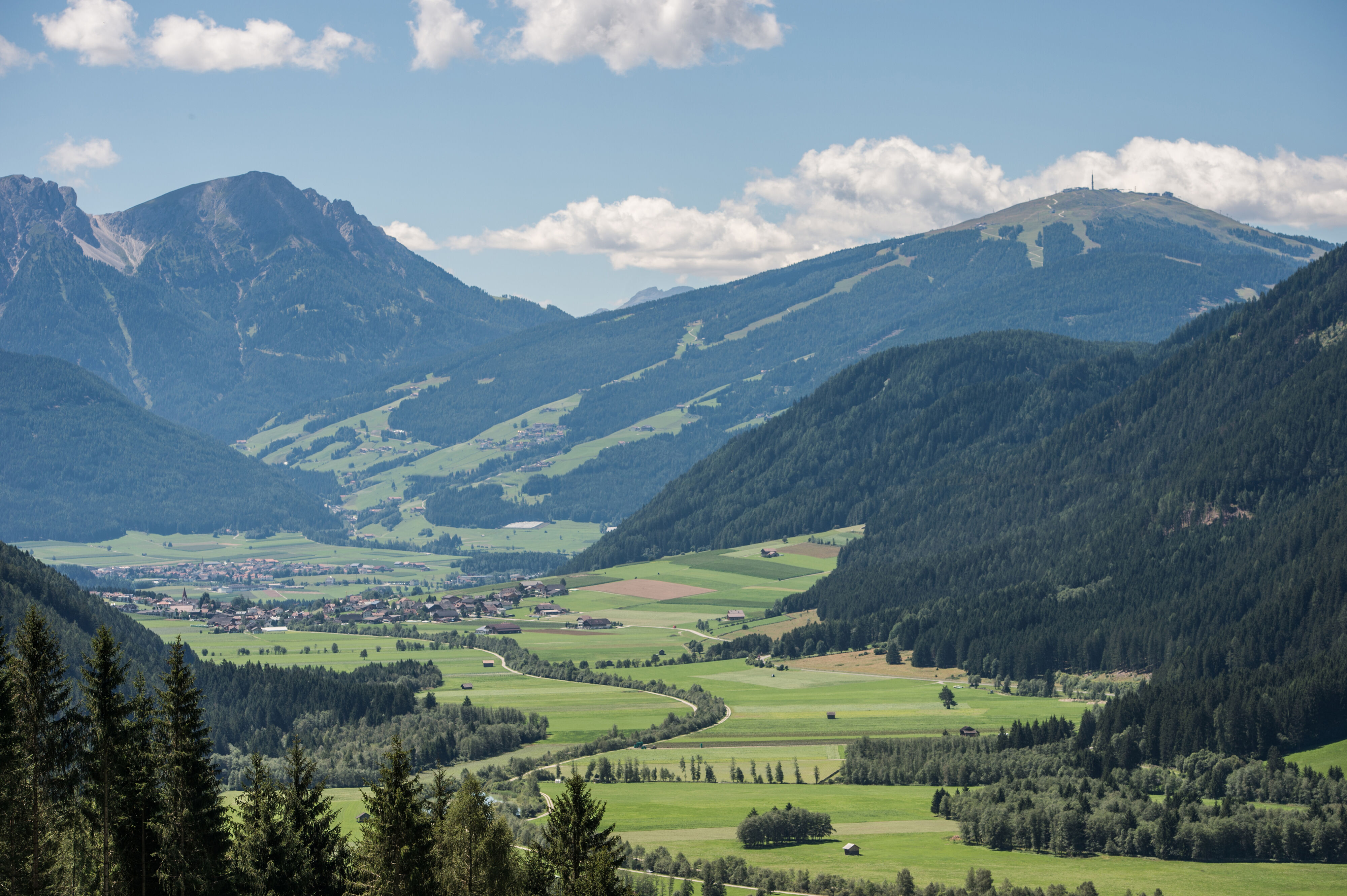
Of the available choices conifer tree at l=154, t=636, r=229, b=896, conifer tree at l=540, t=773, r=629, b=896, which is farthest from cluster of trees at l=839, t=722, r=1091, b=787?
conifer tree at l=154, t=636, r=229, b=896

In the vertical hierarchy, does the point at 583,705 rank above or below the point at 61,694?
below

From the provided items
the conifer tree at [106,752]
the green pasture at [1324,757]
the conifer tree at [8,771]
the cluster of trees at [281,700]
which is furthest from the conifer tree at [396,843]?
the cluster of trees at [281,700]

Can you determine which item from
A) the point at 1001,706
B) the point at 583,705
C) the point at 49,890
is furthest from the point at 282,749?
the point at 49,890

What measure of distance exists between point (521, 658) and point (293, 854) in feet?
493

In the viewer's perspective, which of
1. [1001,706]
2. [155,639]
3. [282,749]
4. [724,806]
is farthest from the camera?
[155,639]

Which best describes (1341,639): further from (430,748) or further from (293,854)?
(293,854)

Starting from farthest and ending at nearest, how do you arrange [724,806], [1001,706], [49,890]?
1. [1001,706]
2. [724,806]
3. [49,890]

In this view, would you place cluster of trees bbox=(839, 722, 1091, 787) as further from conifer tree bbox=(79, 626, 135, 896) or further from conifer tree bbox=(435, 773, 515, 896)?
conifer tree bbox=(79, 626, 135, 896)

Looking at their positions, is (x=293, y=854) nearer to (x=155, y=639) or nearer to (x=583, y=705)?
(x=583, y=705)

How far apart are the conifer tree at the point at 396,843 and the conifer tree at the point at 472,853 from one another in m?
4.09

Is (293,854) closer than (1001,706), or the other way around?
(293,854)

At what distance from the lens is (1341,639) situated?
496 feet

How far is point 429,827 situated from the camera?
47062mm

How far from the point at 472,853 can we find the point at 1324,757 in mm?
100651
